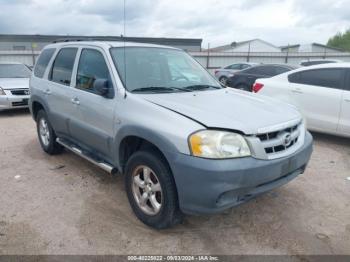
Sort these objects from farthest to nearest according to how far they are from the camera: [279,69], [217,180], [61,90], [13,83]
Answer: [279,69] → [13,83] → [61,90] → [217,180]

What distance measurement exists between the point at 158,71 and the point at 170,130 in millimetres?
1277

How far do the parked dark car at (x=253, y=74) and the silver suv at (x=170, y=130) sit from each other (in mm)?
6938

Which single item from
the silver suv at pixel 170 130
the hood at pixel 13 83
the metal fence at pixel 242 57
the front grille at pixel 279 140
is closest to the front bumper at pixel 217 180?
the silver suv at pixel 170 130

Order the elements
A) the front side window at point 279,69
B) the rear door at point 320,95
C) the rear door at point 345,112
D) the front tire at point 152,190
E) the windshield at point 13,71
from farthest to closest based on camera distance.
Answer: the front side window at point 279,69, the windshield at point 13,71, the rear door at point 320,95, the rear door at point 345,112, the front tire at point 152,190

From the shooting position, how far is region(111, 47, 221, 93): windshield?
3.68 m

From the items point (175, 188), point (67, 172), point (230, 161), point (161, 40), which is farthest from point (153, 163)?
point (161, 40)

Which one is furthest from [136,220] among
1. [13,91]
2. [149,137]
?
[13,91]

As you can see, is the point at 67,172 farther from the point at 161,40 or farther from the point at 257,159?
the point at 161,40

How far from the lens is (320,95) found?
20.5ft

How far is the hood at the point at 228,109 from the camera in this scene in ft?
9.45

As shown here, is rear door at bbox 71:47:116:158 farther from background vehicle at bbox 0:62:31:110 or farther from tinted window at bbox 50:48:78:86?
background vehicle at bbox 0:62:31:110

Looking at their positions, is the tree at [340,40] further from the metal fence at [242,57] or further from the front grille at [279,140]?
the front grille at [279,140]

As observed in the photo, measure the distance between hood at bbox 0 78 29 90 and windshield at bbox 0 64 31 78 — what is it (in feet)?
1.55

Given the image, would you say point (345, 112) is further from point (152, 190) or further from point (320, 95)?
point (152, 190)
